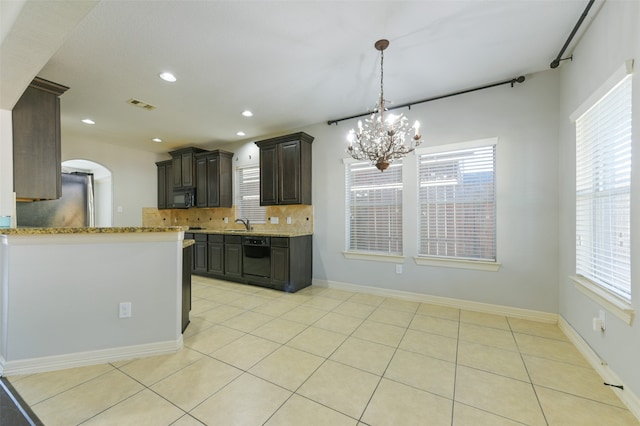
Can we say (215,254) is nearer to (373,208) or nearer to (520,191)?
(373,208)

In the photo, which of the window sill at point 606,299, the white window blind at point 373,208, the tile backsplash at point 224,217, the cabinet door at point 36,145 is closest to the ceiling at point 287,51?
the cabinet door at point 36,145

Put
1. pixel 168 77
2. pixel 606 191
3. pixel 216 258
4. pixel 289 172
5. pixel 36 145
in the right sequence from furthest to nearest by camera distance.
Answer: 1. pixel 216 258
2. pixel 289 172
3. pixel 168 77
4. pixel 36 145
5. pixel 606 191

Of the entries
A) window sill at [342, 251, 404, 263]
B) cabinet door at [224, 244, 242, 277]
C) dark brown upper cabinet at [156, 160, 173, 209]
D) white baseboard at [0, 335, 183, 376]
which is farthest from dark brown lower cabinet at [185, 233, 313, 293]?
white baseboard at [0, 335, 183, 376]

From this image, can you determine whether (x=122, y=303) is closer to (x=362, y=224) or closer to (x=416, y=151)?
(x=362, y=224)

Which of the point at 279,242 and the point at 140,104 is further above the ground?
the point at 140,104

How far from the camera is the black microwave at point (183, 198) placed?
559 cm

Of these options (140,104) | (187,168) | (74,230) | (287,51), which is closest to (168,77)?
(140,104)

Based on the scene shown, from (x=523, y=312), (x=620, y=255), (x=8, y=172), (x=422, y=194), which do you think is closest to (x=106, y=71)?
(x=8, y=172)

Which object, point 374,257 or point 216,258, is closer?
point 374,257

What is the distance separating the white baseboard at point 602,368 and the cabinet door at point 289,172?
355 cm

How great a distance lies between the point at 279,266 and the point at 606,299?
3.51 meters

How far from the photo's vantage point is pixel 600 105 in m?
2.05

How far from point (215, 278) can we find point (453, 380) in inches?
168

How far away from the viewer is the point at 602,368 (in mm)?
1905
